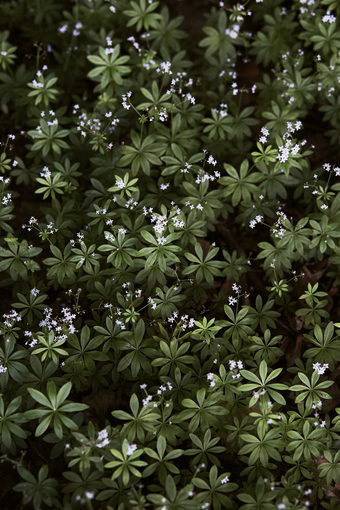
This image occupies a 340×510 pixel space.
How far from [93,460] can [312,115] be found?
4421mm

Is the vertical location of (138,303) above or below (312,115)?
below

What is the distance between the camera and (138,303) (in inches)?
157

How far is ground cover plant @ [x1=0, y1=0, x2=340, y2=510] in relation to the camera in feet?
11.5

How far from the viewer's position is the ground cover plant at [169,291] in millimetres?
3518

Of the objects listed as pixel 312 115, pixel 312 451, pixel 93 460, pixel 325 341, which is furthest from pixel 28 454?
pixel 312 115

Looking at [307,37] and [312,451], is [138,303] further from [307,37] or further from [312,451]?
[307,37]

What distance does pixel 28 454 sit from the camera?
377cm

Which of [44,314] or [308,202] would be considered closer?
[44,314]

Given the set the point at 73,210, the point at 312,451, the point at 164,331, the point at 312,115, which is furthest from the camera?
the point at 312,115

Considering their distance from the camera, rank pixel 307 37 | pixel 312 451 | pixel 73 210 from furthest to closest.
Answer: pixel 307 37 → pixel 73 210 → pixel 312 451

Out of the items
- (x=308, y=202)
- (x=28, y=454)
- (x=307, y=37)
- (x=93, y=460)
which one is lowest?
(x=28, y=454)

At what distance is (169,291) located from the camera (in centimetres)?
404

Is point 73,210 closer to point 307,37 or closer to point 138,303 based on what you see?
point 138,303

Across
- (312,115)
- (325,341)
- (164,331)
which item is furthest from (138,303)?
(312,115)
